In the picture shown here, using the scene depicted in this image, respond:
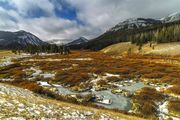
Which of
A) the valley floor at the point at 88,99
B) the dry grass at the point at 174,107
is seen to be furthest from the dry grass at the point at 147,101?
the dry grass at the point at 174,107

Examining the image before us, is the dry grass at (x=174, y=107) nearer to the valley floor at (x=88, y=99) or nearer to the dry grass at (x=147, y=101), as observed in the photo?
the valley floor at (x=88, y=99)

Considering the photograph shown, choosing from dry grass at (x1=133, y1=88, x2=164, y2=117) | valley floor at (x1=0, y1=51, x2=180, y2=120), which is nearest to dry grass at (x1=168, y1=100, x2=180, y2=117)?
valley floor at (x1=0, y1=51, x2=180, y2=120)

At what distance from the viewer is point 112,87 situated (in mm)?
35750

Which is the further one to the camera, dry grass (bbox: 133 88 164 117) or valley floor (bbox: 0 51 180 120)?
dry grass (bbox: 133 88 164 117)

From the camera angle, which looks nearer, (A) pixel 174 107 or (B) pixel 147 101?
(A) pixel 174 107

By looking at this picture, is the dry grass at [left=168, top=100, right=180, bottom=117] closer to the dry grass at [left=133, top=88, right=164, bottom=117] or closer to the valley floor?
the valley floor

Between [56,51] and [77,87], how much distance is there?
480 ft

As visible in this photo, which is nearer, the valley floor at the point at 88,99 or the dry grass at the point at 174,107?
the valley floor at the point at 88,99

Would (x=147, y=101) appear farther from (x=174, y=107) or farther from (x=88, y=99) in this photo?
(x=88, y=99)

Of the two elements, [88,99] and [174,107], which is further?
[88,99]

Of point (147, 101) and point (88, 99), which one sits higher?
point (88, 99)

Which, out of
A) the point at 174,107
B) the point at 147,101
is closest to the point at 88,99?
the point at 147,101

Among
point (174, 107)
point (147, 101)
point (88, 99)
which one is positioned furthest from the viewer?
point (88, 99)

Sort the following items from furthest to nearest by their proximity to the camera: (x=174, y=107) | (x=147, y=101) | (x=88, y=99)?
(x=88, y=99)
(x=147, y=101)
(x=174, y=107)
